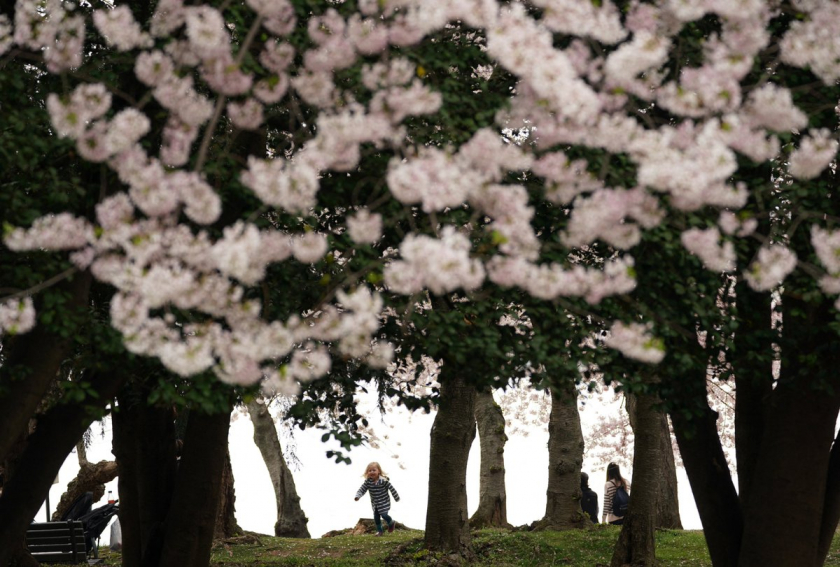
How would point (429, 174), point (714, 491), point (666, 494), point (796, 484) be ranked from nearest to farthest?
1. point (429, 174)
2. point (796, 484)
3. point (714, 491)
4. point (666, 494)

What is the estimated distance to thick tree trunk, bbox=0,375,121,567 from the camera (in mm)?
7207

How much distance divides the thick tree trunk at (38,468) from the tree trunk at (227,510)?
9760mm

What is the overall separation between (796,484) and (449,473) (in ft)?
19.6

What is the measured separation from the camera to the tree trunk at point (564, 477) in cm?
1524

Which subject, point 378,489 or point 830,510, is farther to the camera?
point 378,489

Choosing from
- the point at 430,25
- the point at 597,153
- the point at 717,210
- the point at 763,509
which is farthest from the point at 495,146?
the point at 763,509

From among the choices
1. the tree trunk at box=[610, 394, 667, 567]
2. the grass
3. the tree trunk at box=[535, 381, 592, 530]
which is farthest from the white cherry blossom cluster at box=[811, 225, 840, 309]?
the tree trunk at box=[535, 381, 592, 530]

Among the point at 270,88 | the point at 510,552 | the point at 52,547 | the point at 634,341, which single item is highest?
the point at 270,88

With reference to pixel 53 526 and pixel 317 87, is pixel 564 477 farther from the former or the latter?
pixel 317 87

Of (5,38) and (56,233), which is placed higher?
(5,38)

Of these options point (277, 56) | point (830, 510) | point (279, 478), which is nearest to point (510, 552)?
point (830, 510)

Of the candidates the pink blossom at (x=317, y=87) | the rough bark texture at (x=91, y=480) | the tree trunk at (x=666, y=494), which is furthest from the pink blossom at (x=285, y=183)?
the rough bark texture at (x=91, y=480)

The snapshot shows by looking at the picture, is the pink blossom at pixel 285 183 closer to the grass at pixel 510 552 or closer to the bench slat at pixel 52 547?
the grass at pixel 510 552

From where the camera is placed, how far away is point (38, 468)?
23.9 feet
